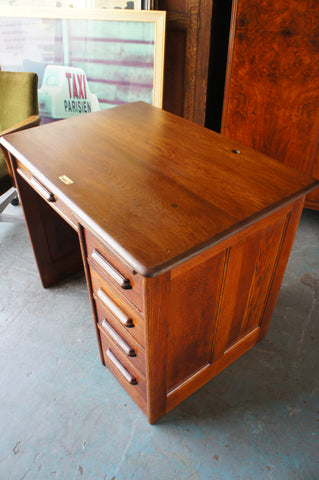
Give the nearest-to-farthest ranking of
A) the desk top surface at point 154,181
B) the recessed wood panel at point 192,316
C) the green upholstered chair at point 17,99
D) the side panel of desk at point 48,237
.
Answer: the desk top surface at point 154,181
the recessed wood panel at point 192,316
the side panel of desk at point 48,237
the green upholstered chair at point 17,99

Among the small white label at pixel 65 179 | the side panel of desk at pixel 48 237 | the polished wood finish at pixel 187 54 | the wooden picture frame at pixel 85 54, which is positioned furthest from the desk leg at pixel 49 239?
the polished wood finish at pixel 187 54

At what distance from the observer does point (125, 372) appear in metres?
1.35

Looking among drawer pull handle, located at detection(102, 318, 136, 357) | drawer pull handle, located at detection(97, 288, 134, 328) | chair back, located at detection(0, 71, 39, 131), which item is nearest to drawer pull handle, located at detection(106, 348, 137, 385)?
drawer pull handle, located at detection(102, 318, 136, 357)

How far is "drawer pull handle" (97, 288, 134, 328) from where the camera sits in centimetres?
112

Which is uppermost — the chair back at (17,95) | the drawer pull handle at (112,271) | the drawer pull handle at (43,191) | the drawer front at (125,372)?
the chair back at (17,95)

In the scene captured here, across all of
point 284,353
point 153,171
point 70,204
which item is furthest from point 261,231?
point 284,353

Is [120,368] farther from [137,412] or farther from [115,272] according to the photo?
[115,272]

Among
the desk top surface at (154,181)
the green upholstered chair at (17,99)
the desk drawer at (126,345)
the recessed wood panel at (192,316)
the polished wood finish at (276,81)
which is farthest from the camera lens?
the green upholstered chair at (17,99)

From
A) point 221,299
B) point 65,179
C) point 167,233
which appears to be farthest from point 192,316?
point 65,179

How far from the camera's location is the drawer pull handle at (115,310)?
1121mm

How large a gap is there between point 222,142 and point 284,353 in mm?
1006

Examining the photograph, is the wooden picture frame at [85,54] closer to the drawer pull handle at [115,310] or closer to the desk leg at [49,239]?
the desk leg at [49,239]

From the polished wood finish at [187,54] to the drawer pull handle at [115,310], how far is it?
1.89 meters

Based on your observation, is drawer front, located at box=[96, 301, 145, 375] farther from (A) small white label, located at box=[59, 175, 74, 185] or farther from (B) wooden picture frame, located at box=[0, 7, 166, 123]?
(B) wooden picture frame, located at box=[0, 7, 166, 123]
